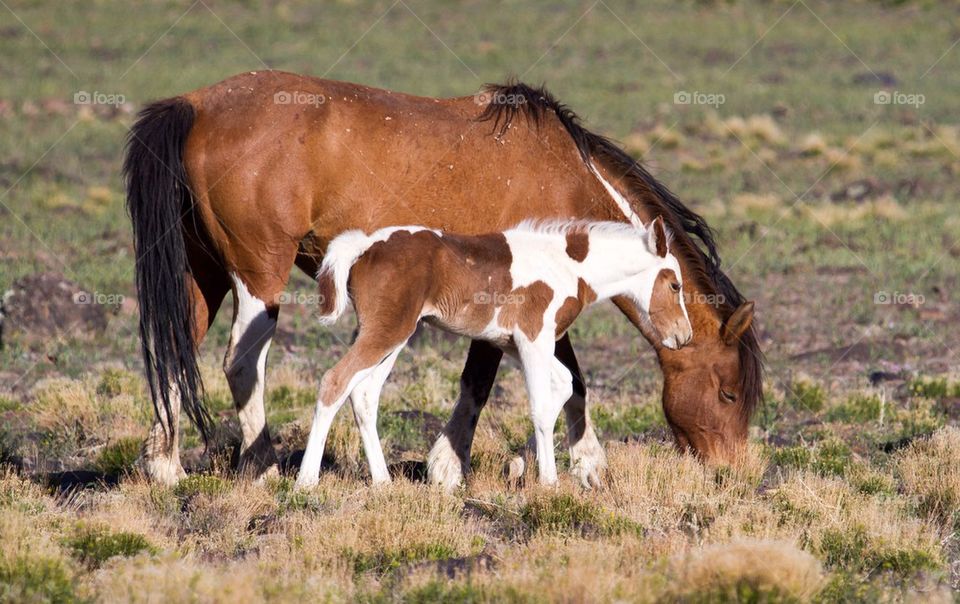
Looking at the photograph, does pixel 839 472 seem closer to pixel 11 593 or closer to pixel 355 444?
pixel 355 444

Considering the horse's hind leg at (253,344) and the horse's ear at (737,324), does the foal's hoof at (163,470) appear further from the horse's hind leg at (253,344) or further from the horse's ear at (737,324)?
the horse's ear at (737,324)

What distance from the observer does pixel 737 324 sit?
8867 mm

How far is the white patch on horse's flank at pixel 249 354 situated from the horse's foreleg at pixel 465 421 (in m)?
1.25

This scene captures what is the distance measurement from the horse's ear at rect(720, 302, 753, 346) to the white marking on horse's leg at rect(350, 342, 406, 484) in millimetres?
2482

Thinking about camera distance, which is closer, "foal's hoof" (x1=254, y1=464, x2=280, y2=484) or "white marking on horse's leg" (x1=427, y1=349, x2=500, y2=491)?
"foal's hoof" (x1=254, y1=464, x2=280, y2=484)

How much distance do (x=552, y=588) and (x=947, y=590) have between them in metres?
1.96

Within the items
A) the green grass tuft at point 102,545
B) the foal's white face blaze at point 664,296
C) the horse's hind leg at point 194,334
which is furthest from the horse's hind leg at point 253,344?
the foal's white face blaze at point 664,296

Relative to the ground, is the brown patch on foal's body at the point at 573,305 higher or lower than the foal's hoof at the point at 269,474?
higher

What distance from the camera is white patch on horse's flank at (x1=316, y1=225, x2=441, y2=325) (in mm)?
7586

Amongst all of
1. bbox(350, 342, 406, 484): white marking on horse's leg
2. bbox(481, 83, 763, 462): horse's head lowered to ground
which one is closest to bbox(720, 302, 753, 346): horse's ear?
bbox(481, 83, 763, 462): horse's head lowered to ground

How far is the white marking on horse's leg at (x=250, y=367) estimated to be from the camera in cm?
849

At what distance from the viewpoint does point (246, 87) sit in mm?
8742

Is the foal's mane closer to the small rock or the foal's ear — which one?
the foal's ear

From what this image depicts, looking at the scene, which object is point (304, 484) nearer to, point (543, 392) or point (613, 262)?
point (543, 392)
